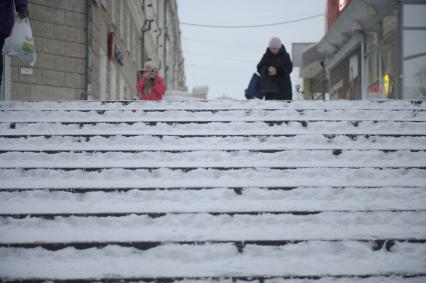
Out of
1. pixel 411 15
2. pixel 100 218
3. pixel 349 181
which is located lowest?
pixel 100 218

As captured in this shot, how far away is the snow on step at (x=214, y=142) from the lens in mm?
4473

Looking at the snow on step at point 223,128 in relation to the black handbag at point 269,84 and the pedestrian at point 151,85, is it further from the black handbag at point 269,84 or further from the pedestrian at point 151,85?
the pedestrian at point 151,85

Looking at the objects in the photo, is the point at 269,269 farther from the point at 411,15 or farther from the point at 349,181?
the point at 411,15

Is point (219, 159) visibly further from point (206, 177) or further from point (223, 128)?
point (223, 128)

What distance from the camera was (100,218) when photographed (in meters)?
3.34

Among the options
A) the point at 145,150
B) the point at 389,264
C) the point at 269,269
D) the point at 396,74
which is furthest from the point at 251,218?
the point at 396,74

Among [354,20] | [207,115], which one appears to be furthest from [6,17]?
[354,20]

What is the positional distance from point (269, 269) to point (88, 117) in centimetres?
317

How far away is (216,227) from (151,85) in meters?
6.19

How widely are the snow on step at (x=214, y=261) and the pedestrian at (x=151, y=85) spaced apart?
20.5ft

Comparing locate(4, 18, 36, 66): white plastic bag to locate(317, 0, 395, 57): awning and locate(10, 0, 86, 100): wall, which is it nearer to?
locate(10, 0, 86, 100): wall

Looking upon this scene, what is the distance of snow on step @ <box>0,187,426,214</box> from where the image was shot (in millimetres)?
3455

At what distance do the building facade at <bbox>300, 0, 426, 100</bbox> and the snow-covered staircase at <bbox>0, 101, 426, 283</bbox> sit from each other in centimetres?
821

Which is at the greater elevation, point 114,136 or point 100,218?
point 114,136
